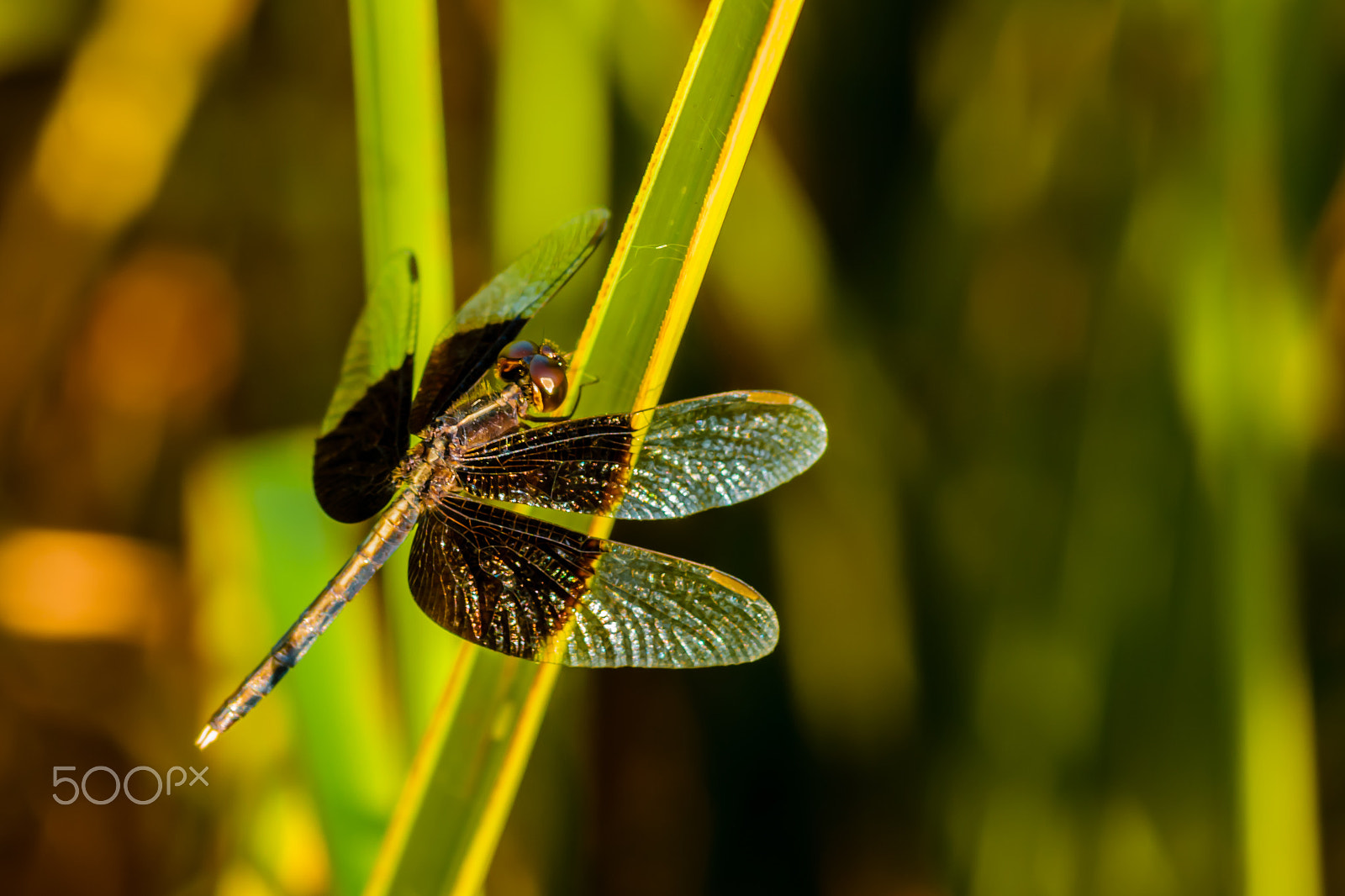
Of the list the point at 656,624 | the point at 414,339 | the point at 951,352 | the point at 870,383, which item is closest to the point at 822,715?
the point at 870,383

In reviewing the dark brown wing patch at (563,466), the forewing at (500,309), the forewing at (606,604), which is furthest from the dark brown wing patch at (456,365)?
the forewing at (606,604)

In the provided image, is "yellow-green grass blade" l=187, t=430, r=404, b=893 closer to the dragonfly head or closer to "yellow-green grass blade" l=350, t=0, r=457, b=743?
"yellow-green grass blade" l=350, t=0, r=457, b=743

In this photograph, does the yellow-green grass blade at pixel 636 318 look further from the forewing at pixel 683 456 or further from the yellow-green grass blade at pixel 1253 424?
the yellow-green grass blade at pixel 1253 424

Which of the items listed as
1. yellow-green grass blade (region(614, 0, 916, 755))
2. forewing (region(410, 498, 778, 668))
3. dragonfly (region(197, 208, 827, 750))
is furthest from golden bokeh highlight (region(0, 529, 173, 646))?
yellow-green grass blade (region(614, 0, 916, 755))

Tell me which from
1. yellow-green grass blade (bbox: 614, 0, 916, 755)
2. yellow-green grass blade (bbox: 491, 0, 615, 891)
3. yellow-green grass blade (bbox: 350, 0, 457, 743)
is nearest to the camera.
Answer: yellow-green grass blade (bbox: 350, 0, 457, 743)

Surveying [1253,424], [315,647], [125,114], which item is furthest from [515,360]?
[125,114]

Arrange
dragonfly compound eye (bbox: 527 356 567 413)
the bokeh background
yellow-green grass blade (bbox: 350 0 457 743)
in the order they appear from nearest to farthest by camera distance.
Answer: yellow-green grass blade (bbox: 350 0 457 743) → dragonfly compound eye (bbox: 527 356 567 413) → the bokeh background
